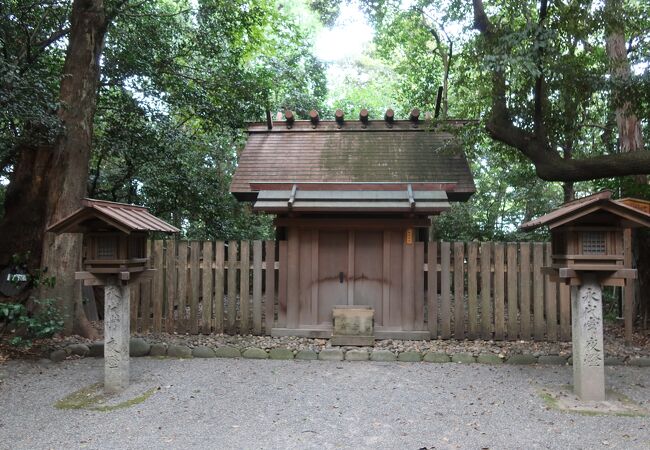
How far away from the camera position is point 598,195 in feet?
16.3

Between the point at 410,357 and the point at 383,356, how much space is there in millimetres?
436

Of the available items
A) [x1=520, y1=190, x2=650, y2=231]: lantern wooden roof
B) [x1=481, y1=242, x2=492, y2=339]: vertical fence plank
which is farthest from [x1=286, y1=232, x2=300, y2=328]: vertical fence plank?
[x1=520, y1=190, x2=650, y2=231]: lantern wooden roof

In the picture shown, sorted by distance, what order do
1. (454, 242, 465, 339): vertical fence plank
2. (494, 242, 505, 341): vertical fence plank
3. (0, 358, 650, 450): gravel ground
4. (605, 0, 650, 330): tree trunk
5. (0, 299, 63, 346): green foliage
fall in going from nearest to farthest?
(0, 358, 650, 450): gravel ground
(0, 299, 63, 346): green foliage
(605, 0, 650, 330): tree trunk
(494, 242, 505, 341): vertical fence plank
(454, 242, 465, 339): vertical fence plank

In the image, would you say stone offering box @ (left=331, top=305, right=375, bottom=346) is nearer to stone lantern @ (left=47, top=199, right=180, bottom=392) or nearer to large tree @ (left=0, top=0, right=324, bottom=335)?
stone lantern @ (left=47, top=199, right=180, bottom=392)

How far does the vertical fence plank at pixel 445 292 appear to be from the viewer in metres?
8.00

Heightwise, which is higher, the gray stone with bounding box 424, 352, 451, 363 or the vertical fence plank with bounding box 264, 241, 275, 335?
the vertical fence plank with bounding box 264, 241, 275, 335

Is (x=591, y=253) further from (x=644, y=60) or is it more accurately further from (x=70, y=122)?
(x=70, y=122)

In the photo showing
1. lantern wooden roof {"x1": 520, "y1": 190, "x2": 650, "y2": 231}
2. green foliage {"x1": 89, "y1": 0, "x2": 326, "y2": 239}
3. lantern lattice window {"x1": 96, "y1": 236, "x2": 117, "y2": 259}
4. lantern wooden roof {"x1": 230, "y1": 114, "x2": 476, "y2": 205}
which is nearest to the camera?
lantern wooden roof {"x1": 520, "y1": 190, "x2": 650, "y2": 231}

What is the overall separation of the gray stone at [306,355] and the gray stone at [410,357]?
4.52ft

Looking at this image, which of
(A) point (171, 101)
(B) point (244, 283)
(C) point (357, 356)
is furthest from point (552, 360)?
(A) point (171, 101)

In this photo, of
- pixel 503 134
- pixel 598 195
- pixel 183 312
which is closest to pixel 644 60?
pixel 503 134

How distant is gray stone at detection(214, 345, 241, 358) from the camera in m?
7.28

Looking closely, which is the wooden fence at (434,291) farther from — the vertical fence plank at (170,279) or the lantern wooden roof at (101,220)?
the lantern wooden roof at (101,220)

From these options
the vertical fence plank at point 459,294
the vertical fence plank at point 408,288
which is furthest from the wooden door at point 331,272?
the vertical fence plank at point 459,294
